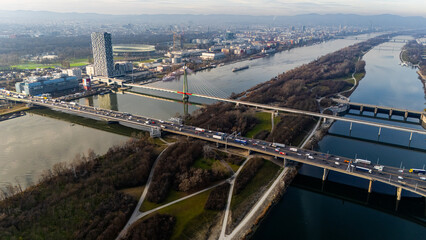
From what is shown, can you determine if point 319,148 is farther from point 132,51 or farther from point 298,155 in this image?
point 132,51

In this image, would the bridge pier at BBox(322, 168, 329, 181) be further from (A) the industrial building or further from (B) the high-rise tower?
(B) the high-rise tower

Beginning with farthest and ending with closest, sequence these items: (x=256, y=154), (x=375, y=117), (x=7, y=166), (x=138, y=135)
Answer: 1. (x=375, y=117)
2. (x=138, y=135)
3. (x=256, y=154)
4. (x=7, y=166)

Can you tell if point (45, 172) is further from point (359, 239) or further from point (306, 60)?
point (306, 60)

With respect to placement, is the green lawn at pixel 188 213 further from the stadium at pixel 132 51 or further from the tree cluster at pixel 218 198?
the stadium at pixel 132 51

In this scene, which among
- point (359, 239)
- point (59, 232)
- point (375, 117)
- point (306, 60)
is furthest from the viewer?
point (306, 60)

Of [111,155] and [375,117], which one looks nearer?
[111,155]

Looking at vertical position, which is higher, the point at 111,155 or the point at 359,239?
the point at 111,155

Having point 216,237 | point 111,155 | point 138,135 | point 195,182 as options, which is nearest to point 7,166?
point 111,155
